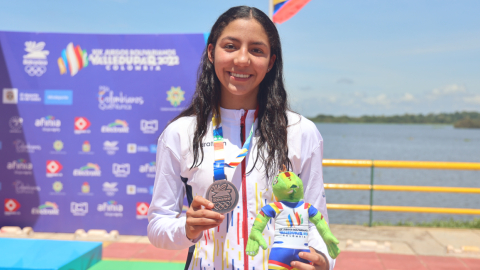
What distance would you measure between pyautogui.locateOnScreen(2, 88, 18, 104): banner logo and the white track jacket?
17.0 ft

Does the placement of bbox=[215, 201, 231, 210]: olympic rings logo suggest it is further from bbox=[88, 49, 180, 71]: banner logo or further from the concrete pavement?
bbox=[88, 49, 180, 71]: banner logo

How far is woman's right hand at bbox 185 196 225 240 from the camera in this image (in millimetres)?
1204

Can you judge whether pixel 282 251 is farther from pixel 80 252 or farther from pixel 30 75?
pixel 30 75

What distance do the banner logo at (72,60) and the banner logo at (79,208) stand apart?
189 cm

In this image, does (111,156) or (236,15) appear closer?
(236,15)

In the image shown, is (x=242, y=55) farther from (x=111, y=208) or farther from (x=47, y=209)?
(x=47, y=209)

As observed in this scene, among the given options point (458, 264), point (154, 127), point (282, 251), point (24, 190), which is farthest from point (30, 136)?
point (458, 264)

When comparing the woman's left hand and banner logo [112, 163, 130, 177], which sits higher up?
the woman's left hand

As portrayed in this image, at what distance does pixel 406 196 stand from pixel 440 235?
12.4 m

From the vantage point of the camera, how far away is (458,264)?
4582mm

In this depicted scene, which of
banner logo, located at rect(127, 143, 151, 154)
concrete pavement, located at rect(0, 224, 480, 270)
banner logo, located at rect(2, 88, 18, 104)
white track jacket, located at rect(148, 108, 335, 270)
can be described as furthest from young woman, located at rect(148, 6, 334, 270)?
banner logo, located at rect(2, 88, 18, 104)

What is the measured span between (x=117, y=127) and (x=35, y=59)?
61.9 inches

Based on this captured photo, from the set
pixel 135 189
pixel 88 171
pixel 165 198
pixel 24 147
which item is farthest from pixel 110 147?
pixel 165 198

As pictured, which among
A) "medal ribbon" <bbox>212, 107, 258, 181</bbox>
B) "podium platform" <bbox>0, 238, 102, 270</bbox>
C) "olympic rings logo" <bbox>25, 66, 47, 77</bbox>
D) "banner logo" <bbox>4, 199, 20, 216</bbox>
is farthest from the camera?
"banner logo" <bbox>4, 199, 20, 216</bbox>
